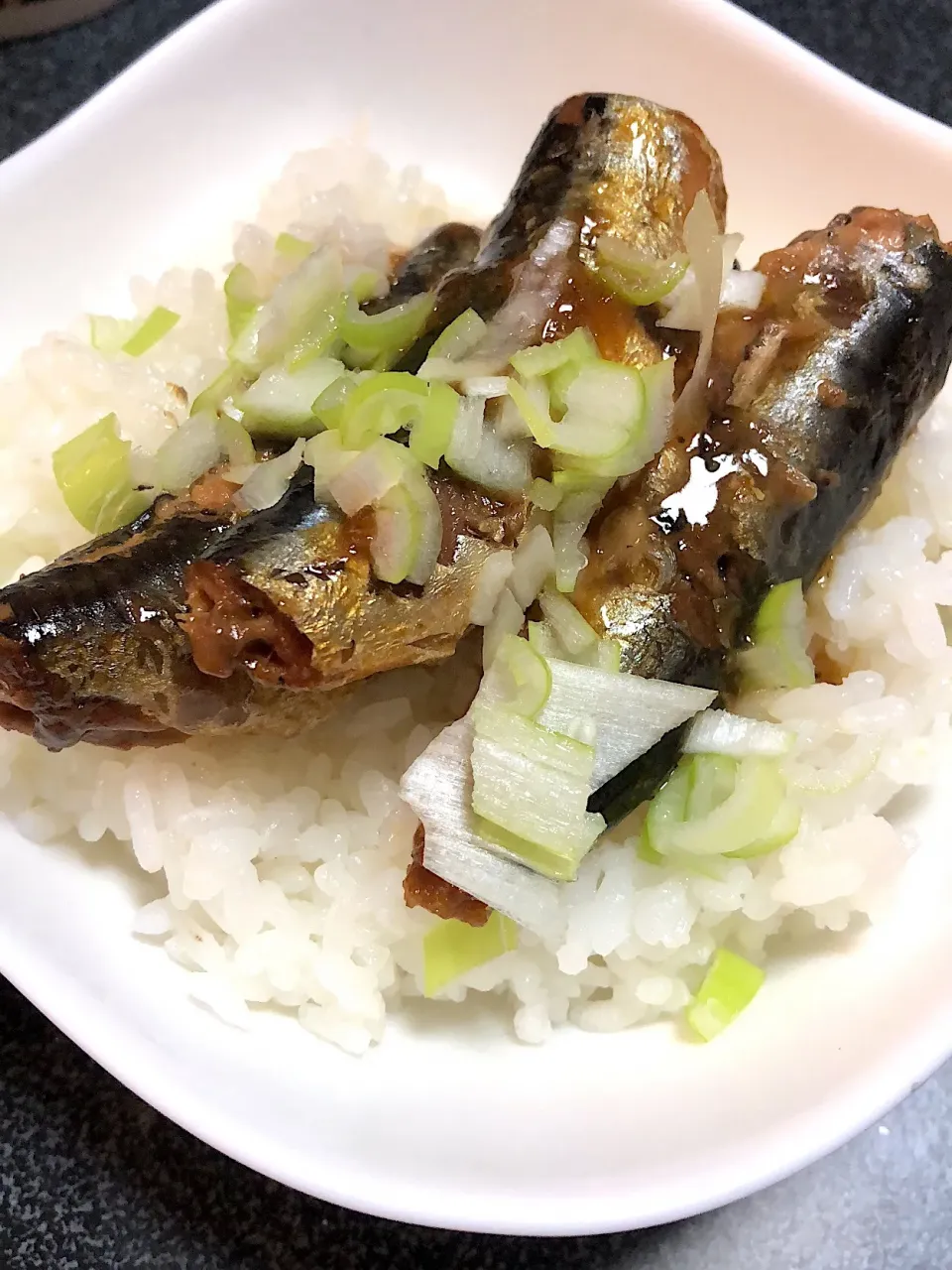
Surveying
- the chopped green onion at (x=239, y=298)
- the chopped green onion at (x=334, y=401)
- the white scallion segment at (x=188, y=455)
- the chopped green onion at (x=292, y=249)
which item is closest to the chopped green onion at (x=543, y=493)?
the chopped green onion at (x=334, y=401)

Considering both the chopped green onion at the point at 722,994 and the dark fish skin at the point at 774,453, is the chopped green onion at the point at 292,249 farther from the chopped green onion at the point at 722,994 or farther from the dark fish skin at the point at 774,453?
the chopped green onion at the point at 722,994

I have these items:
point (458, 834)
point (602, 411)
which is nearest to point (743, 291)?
point (602, 411)

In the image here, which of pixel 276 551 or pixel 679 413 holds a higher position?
pixel 679 413

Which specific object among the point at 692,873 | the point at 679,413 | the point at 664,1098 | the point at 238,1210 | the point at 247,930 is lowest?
the point at 238,1210

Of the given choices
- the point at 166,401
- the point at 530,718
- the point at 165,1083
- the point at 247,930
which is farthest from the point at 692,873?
the point at 166,401

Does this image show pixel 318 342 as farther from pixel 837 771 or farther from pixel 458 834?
pixel 837 771

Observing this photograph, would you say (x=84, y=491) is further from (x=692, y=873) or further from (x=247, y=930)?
(x=692, y=873)

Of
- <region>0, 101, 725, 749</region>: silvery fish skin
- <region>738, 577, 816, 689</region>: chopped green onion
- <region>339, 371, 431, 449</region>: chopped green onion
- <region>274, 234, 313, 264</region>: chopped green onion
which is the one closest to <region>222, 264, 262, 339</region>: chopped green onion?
<region>274, 234, 313, 264</region>: chopped green onion
